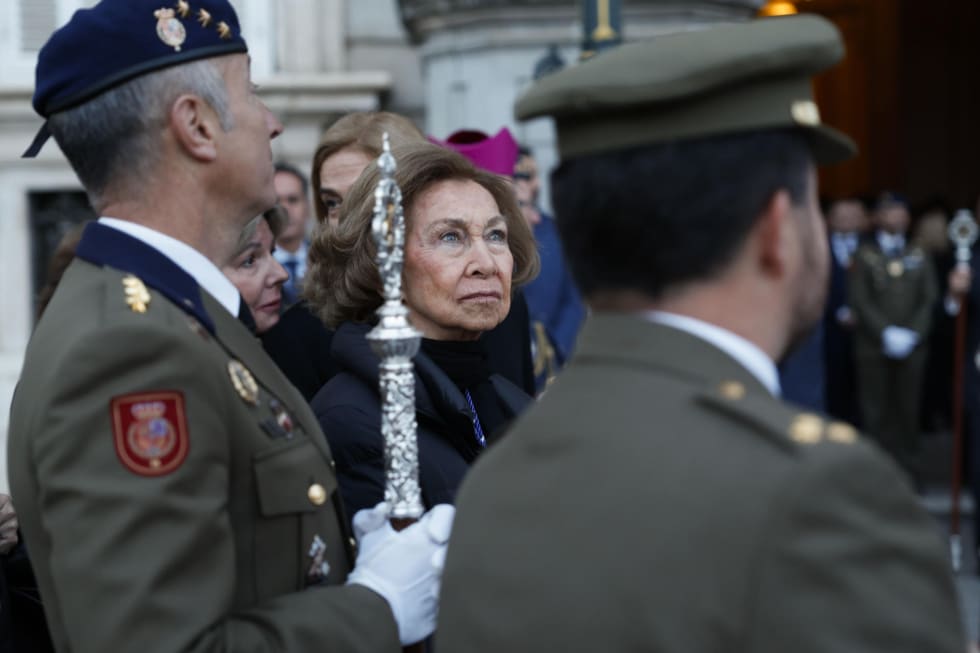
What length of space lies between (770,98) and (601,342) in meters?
0.31

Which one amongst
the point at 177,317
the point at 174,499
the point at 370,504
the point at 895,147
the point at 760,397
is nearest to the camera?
the point at 760,397

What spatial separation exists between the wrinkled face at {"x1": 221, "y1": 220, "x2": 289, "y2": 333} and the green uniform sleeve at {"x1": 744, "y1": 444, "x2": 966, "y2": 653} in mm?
2472

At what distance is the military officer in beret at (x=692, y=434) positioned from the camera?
1.33m

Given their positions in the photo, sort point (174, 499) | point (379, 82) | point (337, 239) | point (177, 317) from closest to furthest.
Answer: point (174, 499) → point (177, 317) → point (337, 239) → point (379, 82)

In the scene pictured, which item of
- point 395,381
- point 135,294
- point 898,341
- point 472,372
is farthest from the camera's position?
point 898,341

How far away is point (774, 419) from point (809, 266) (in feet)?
0.72

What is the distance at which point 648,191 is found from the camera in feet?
4.93

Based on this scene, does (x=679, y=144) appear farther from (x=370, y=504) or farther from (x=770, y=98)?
(x=370, y=504)

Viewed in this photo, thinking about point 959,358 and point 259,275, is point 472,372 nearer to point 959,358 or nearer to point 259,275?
point 259,275

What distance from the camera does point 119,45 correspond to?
2.03 m

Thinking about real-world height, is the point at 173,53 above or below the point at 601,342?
above

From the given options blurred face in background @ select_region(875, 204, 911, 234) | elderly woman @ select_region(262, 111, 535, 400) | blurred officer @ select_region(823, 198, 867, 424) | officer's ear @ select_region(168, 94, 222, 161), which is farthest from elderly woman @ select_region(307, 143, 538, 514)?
blurred face in background @ select_region(875, 204, 911, 234)

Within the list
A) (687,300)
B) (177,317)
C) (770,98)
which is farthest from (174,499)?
(770,98)

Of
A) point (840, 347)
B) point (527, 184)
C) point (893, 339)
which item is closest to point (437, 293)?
point (527, 184)
